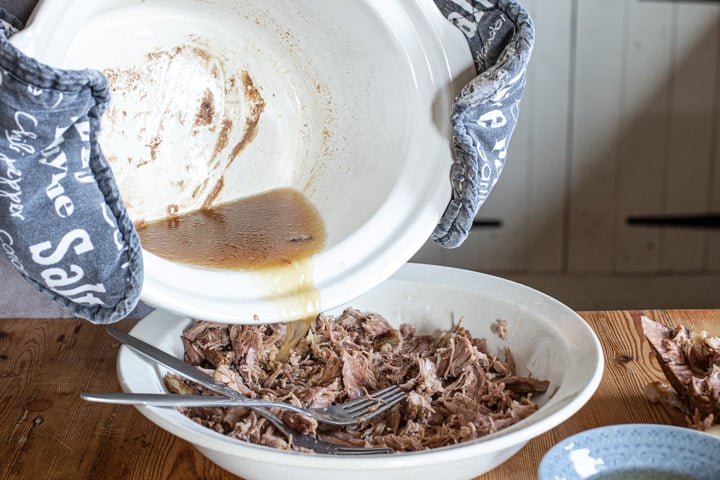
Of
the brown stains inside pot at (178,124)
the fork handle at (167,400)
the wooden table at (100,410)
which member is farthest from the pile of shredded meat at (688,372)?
the brown stains inside pot at (178,124)

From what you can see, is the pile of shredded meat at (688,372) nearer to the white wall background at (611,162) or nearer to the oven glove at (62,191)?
the oven glove at (62,191)

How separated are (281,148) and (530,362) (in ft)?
1.53

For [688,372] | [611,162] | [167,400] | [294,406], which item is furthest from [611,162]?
[167,400]

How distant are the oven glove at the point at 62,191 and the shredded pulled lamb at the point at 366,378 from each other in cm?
20

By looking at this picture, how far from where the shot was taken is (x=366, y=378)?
112 cm

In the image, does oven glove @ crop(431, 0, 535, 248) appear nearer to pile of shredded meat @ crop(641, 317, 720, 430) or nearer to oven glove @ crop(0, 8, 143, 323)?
pile of shredded meat @ crop(641, 317, 720, 430)

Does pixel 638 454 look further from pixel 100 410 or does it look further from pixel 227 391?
pixel 100 410

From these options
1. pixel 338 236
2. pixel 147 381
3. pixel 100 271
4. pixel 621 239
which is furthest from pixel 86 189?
pixel 621 239

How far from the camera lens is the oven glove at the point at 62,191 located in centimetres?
79

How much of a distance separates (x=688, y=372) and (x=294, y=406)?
0.49 metres

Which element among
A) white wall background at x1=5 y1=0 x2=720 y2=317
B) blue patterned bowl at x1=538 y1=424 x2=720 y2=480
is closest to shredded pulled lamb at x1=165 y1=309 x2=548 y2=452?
blue patterned bowl at x1=538 y1=424 x2=720 y2=480

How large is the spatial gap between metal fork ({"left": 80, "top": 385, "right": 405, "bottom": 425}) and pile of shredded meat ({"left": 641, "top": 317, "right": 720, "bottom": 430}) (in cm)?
33

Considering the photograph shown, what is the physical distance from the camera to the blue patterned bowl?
2.70 feet

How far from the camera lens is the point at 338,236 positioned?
113cm
